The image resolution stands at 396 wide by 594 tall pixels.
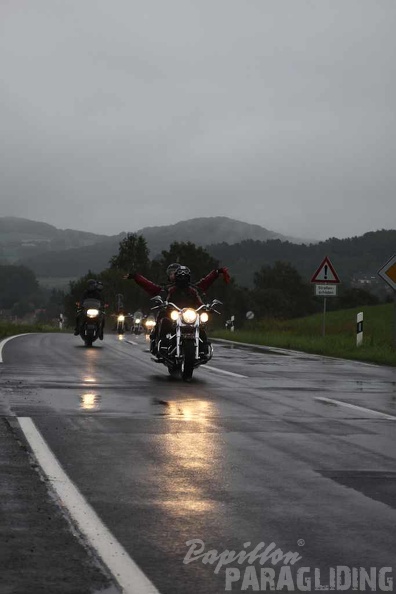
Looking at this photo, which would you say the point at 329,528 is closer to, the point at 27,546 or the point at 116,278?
the point at 27,546

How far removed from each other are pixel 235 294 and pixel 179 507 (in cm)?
17258

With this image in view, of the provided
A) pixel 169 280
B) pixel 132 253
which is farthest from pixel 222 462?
pixel 132 253

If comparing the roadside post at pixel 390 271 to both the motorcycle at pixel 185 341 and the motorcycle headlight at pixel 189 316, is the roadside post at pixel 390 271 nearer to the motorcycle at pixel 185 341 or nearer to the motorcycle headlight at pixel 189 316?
the motorcycle at pixel 185 341

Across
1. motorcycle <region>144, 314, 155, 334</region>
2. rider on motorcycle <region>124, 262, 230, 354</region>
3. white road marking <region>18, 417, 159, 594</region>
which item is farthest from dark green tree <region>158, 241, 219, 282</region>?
white road marking <region>18, 417, 159, 594</region>

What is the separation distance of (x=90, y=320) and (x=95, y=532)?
2269 centimetres

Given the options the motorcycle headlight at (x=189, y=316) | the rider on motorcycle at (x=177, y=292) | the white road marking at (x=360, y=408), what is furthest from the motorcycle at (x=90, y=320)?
the white road marking at (x=360, y=408)

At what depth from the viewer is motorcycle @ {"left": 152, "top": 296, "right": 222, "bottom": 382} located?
15.9 metres

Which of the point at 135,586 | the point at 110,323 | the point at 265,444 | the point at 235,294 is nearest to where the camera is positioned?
the point at 135,586

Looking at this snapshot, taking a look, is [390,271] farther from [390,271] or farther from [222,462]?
[222,462]

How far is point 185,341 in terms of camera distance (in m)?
15.9

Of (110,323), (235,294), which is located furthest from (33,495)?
(235,294)

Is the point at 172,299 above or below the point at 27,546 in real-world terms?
above

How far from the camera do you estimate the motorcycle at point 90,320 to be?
91.0ft

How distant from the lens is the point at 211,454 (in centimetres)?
823
